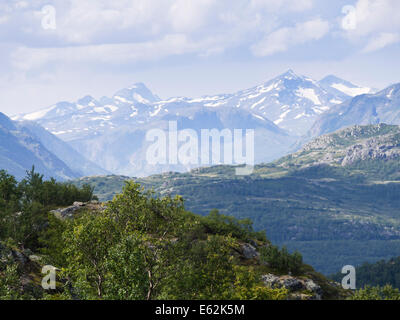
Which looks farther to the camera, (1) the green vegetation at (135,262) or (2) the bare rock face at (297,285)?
(2) the bare rock face at (297,285)

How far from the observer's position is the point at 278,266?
A: 4252 inches

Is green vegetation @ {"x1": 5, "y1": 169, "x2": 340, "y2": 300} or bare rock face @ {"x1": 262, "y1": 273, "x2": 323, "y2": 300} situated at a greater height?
green vegetation @ {"x1": 5, "y1": 169, "x2": 340, "y2": 300}

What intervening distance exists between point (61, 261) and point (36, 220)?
27.1 m

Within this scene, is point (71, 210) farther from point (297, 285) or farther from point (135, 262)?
point (135, 262)

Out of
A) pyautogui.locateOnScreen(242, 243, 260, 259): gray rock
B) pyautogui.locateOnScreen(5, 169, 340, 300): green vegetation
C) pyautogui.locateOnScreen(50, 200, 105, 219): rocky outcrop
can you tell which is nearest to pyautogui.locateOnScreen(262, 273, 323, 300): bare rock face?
pyautogui.locateOnScreen(242, 243, 260, 259): gray rock

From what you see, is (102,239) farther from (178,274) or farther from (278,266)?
(278,266)

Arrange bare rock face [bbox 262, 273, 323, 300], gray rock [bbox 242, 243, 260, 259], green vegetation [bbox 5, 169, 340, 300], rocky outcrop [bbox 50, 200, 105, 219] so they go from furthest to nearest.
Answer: gray rock [bbox 242, 243, 260, 259] < rocky outcrop [bbox 50, 200, 105, 219] < bare rock face [bbox 262, 273, 323, 300] < green vegetation [bbox 5, 169, 340, 300]

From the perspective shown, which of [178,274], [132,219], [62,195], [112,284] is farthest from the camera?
[62,195]

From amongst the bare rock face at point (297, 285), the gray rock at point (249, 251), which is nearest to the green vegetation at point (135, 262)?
the bare rock face at point (297, 285)

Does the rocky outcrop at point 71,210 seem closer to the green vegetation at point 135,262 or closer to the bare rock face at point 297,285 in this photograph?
the green vegetation at point 135,262

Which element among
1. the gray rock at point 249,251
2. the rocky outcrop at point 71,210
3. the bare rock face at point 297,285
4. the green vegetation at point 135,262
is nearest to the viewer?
the green vegetation at point 135,262

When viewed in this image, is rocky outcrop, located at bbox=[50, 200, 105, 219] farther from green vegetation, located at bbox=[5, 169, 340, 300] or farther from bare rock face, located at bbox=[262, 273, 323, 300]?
bare rock face, located at bbox=[262, 273, 323, 300]

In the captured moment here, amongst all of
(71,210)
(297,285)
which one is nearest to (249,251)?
(297,285)
